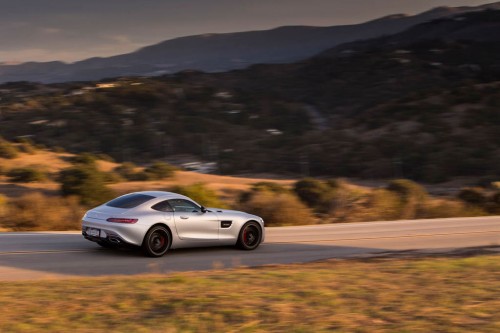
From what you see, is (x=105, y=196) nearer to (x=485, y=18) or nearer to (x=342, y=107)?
(x=342, y=107)

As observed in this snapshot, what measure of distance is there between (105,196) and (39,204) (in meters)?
6.88

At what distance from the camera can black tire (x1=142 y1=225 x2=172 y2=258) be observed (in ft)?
43.9

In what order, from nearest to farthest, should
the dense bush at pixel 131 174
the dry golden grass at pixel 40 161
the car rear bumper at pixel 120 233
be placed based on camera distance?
the car rear bumper at pixel 120 233 → the dense bush at pixel 131 174 → the dry golden grass at pixel 40 161

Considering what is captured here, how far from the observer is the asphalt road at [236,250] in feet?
40.5

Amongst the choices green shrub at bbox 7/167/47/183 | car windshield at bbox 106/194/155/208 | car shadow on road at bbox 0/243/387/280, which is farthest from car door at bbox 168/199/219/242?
green shrub at bbox 7/167/47/183

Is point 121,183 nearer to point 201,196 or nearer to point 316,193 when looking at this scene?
point 316,193

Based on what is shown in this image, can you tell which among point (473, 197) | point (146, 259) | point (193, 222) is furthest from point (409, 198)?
point (146, 259)

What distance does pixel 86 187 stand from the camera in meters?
27.6

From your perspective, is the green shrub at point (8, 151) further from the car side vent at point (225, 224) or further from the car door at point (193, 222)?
the car door at point (193, 222)

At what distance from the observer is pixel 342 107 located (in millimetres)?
92688

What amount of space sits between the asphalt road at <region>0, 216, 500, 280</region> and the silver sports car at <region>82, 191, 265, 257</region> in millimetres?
311

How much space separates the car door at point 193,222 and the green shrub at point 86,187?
12.4m

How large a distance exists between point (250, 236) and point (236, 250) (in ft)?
1.40

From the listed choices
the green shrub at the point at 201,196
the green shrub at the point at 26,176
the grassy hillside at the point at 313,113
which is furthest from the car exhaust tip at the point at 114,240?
the grassy hillside at the point at 313,113
